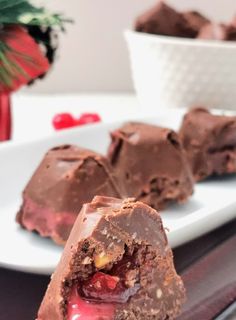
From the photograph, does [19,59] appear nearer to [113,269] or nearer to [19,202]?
[19,202]

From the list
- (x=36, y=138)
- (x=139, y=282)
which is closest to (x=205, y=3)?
(x=36, y=138)

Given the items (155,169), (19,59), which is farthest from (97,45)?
(155,169)

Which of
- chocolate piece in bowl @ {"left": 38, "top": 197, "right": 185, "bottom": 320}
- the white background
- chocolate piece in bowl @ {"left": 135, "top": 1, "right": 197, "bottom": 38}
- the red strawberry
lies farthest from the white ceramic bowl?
chocolate piece in bowl @ {"left": 38, "top": 197, "right": 185, "bottom": 320}

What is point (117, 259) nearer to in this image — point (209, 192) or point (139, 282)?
point (139, 282)

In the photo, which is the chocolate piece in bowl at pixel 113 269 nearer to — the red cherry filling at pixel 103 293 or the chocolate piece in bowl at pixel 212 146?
the red cherry filling at pixel 103 293

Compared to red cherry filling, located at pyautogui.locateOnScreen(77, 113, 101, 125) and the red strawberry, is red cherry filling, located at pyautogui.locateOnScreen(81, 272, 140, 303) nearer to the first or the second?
A: the red strawberry

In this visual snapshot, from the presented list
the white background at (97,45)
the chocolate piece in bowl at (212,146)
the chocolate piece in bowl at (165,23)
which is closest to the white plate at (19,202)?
the chocolate piece in bowl at (212,146)
